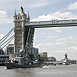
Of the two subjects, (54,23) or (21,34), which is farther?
(21,34)

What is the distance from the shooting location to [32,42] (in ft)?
358

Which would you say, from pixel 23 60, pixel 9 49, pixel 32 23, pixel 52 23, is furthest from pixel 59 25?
pixel 9 49

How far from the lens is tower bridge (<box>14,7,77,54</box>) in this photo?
99.1 meters

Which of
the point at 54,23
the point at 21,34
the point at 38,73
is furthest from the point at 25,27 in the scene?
the point at 38,73

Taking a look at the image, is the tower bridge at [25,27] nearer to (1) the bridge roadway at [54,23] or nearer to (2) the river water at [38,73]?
(1) the bridge roadway at [54,23]

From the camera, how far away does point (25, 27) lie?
109562 mm

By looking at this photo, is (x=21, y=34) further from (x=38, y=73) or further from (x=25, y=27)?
(x=38, y=73)

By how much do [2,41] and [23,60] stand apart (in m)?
29.6

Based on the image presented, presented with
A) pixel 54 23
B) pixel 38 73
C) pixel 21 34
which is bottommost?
pixel 38 73

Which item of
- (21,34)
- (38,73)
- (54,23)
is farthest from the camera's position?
(21,34)

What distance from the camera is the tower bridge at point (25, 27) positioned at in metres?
99.1

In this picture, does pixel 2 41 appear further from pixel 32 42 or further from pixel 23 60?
pixel 23 60

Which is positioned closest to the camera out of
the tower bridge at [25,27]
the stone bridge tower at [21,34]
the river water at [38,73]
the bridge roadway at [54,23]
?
the river water at [38,73]

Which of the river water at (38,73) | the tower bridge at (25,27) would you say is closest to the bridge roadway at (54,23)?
the tower bridge at (25,27)
